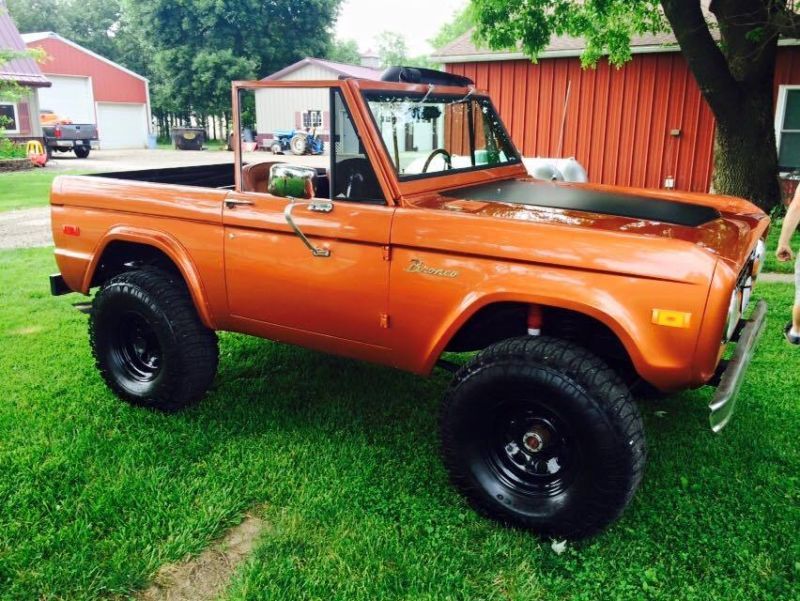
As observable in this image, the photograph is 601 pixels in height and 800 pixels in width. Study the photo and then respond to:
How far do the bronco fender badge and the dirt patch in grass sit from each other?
133cm

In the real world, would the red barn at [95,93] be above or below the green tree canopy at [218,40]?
below

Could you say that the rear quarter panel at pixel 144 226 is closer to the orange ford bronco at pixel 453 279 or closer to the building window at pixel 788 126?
the orange ford bronco at pixel 453 279

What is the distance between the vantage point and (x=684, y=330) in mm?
2529

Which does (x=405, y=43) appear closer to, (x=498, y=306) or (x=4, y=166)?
(x=4, y=166)

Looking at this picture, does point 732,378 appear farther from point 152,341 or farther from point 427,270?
point 152,341

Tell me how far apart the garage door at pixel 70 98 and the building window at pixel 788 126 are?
99.8ft

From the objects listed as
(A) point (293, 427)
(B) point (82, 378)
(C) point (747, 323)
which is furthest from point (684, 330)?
(B) point (82, 378)

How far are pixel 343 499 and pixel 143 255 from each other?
2.08 meters

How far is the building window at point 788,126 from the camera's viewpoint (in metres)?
11.6

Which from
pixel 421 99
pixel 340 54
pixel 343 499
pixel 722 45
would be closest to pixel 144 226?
pixel 421 99

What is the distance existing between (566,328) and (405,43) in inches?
3838

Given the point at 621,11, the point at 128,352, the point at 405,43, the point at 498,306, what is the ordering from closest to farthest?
the point at 498,306 < the point at 128,352 < the point at 621,11 < the point at 405,43

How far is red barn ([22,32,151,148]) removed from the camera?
32344 mm

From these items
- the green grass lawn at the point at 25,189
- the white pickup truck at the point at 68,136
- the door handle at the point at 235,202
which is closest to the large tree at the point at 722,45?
the door handle at the point at 235,202
